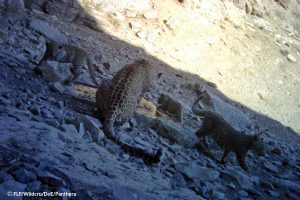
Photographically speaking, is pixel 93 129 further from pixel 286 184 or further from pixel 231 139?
pixel 286 184

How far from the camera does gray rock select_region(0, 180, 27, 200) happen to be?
314 centimetres

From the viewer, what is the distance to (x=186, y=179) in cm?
561

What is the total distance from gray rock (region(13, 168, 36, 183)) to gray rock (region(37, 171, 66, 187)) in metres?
0.09

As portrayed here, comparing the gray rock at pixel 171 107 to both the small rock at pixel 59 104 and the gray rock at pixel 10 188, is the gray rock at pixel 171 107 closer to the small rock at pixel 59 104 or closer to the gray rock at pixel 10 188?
the small rock at pixel 59 104

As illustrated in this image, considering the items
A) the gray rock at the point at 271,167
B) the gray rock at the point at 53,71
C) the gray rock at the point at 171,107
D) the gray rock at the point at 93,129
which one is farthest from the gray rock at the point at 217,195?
the gray rock at the point at 53,71

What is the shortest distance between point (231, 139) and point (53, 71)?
11.0 feet

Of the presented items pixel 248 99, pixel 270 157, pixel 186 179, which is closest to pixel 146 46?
pixel 248 99

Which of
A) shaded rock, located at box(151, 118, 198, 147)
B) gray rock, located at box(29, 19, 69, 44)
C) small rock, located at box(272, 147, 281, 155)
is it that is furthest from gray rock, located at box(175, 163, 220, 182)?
gray rock, located at box(29, 19, 69, 44)

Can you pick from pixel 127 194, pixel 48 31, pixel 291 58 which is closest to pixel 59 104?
pixel 127 194

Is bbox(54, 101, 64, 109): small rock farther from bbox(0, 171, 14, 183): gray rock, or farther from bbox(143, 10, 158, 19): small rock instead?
bbox(143, 10, 158, 19): small rock

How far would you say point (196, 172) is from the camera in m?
5.78

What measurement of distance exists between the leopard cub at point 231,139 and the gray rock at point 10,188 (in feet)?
14.3

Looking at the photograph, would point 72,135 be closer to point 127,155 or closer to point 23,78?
point 127,155

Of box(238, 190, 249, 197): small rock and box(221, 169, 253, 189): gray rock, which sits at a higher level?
box(221, 169, 253, 189): gray rock
